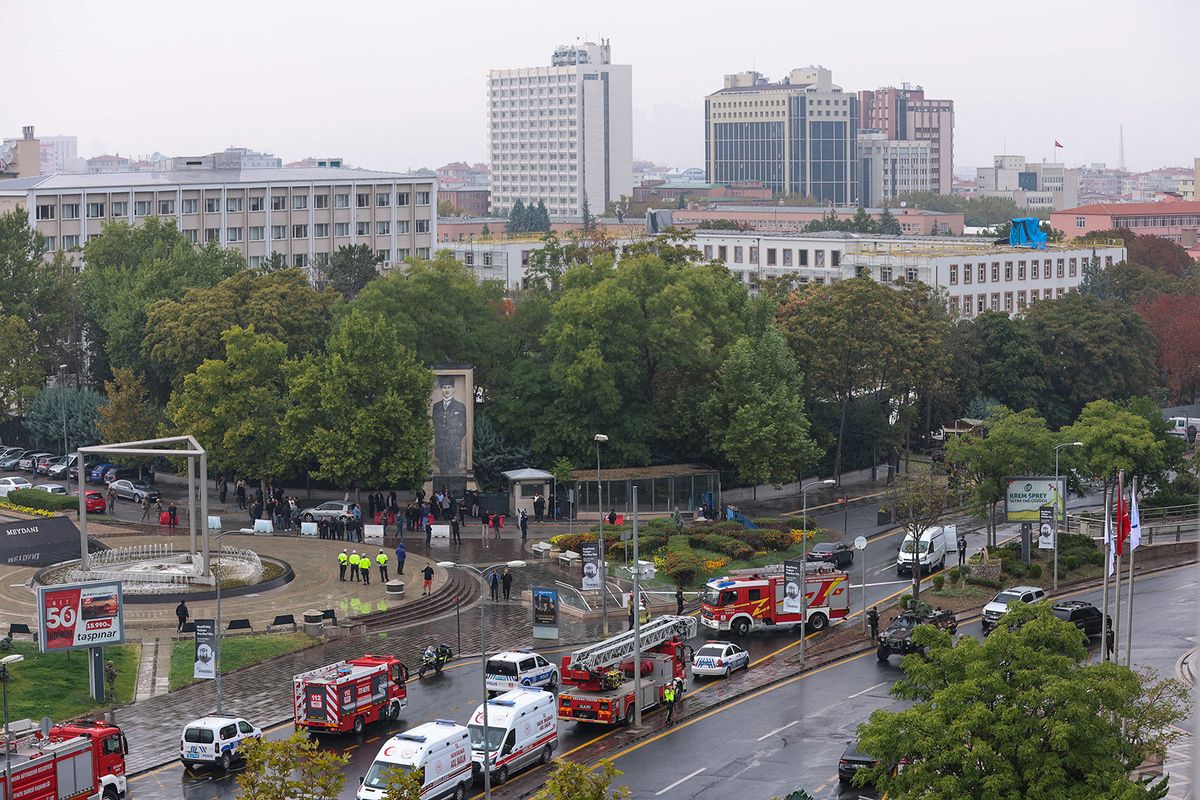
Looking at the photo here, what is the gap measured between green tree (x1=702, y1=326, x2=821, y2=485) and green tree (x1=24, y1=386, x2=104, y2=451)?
3328 centimetres

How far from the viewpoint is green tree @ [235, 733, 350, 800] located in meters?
35.9

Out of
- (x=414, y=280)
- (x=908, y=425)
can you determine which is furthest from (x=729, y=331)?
(x=414, y=280)

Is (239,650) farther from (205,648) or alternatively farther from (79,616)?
(79,616)

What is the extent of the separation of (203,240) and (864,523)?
76.4 meters

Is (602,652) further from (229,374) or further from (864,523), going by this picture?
(229,374)

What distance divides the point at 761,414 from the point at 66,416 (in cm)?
3779

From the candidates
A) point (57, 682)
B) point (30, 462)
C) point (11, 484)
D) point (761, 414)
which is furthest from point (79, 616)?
point (30, 462)

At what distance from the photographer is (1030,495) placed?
6775cm

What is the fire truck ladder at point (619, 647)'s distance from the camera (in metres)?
48.7

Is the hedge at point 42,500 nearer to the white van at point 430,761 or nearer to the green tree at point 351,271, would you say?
the green tree at point 351,271

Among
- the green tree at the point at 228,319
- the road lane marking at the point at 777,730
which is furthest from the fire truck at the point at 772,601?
the green tree at the point at 228,319

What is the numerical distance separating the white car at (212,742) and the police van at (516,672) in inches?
321

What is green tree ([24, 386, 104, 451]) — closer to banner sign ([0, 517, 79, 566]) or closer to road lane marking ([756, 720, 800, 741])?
banner sign ([0, 517, 79, 566])

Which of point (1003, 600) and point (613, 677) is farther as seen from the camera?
point (1003, 600)
